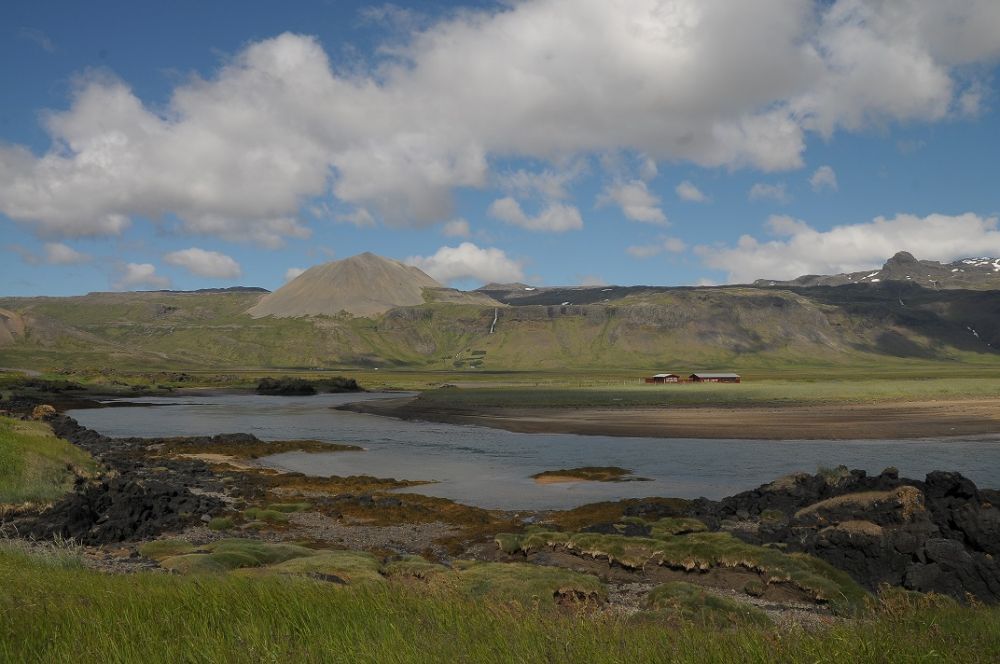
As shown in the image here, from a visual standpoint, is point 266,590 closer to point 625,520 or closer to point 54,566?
point 54,566

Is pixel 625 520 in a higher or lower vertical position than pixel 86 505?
lower

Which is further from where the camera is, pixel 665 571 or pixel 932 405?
pixel 932 405

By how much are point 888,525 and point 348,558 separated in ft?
62.2

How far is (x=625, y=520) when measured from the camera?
31.0 metres

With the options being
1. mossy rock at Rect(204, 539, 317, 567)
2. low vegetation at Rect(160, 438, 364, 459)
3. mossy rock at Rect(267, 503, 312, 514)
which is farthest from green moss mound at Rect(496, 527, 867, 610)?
low vegetation at Rect(160, 438, 364, 459)

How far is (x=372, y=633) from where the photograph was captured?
7613 mm

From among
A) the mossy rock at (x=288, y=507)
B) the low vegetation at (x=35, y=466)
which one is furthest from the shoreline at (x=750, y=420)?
the low vegetation at (x=35, y=466)

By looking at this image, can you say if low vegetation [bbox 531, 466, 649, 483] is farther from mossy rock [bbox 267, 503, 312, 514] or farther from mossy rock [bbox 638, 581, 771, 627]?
mossy rock [bbox 638, 581, 771, 627]

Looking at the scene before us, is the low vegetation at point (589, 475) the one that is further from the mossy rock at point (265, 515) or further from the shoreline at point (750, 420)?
the shoreline at point (750, 420)

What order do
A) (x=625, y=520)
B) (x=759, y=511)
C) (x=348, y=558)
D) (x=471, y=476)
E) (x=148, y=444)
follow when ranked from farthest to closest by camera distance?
(x=148, y=444) < (x=471, y=476) < (x=759, y=511) < (x=625, y=520) < (x=348, y=558)

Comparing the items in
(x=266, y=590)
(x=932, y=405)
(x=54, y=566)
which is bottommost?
(x=932, y=405)

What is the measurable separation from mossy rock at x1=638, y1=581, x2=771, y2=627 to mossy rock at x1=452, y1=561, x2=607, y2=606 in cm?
152

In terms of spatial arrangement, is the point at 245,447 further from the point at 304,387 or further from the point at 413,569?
the point at 304,387

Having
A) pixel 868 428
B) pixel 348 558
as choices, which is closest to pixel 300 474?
pixel 348 558
